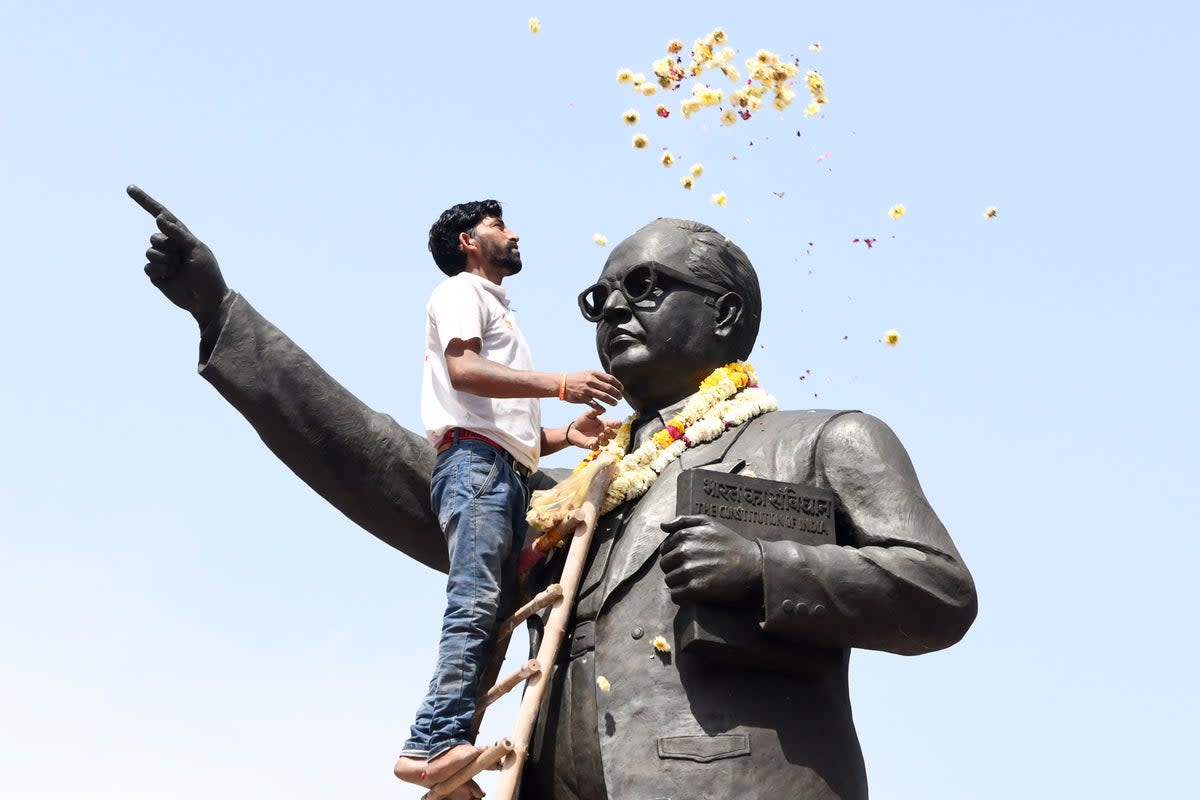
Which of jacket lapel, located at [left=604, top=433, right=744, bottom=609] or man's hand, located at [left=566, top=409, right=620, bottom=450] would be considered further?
man's hand, located at [left=566, top=409, right=620, bottom=450]

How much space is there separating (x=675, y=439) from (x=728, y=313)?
1.98 feet

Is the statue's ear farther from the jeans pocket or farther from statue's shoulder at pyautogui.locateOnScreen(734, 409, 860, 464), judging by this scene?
the jeans pocket

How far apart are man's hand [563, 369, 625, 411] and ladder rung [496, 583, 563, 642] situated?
2.39 feet

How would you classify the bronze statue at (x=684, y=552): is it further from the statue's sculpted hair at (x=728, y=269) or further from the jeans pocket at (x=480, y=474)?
the jeans pocket at (x=480, y=474)

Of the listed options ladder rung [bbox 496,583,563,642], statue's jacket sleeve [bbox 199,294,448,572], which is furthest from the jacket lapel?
statue's jacket sleeve [bbox 199,294,448,572]

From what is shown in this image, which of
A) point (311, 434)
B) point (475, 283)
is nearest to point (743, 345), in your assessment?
point (475, 283)

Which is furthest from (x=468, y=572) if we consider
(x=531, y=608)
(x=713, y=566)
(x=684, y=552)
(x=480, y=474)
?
(x=713, y=566)

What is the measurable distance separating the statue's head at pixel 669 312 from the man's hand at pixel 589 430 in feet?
0.70

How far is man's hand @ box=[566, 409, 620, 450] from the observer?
948 centimetres

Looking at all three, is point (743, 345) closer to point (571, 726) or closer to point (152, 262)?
point (571, 726)

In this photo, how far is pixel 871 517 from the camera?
329 inches

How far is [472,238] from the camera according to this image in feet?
31.4

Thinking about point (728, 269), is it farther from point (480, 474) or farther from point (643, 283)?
point (480, 474)

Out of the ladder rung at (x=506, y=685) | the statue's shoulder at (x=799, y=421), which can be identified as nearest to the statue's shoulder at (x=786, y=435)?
the statue's shoulder at (x=799, y=421)
